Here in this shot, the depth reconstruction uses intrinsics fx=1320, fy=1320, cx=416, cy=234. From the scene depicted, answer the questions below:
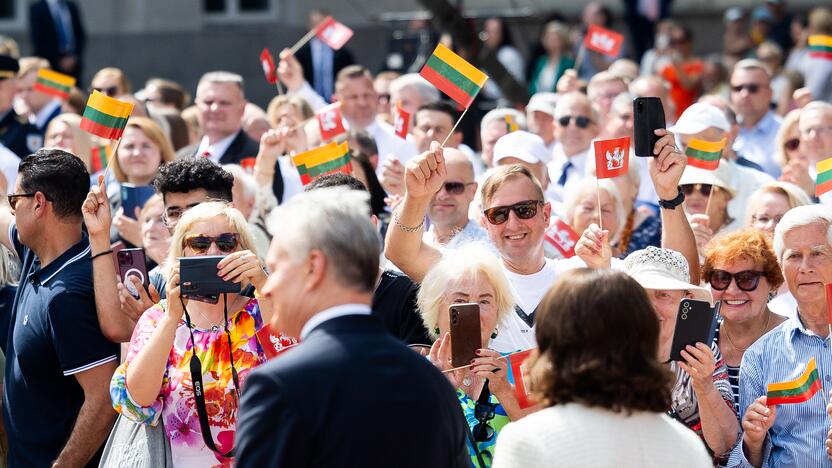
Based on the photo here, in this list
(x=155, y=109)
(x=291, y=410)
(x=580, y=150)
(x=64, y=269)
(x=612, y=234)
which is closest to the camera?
(x=291, y=410)

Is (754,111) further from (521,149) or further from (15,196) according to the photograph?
(15,196)

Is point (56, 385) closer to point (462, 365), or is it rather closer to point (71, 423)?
point (71, 423)

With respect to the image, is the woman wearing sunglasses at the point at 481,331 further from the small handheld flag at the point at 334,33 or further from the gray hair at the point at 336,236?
the small handheld flag at the point at 334,33

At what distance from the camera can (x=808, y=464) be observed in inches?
192

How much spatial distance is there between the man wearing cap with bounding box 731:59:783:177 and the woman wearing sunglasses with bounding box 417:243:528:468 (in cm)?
551

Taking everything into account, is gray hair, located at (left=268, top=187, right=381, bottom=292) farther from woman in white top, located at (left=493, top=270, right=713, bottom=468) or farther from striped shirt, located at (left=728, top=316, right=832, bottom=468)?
striped shirt, located at (left=728, top=316, right=832, bottom=468)

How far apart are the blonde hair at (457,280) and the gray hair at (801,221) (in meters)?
1.24

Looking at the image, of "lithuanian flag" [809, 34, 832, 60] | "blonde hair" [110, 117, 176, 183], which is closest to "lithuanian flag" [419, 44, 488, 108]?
Answer: "blonde hair" [110, 117, 176, 183]

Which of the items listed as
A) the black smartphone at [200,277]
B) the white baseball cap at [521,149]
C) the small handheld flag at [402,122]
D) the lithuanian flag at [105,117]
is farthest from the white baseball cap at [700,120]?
the black smartphone at [200,277]

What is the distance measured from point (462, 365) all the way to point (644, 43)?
1230cm

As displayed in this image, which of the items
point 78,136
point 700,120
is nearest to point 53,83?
point 78,136

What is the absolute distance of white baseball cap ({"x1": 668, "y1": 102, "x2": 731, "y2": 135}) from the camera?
7836mm

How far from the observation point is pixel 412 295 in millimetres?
5141

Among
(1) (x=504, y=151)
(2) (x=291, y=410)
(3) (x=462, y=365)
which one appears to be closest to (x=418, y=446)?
(2) (x=291, y=410)
